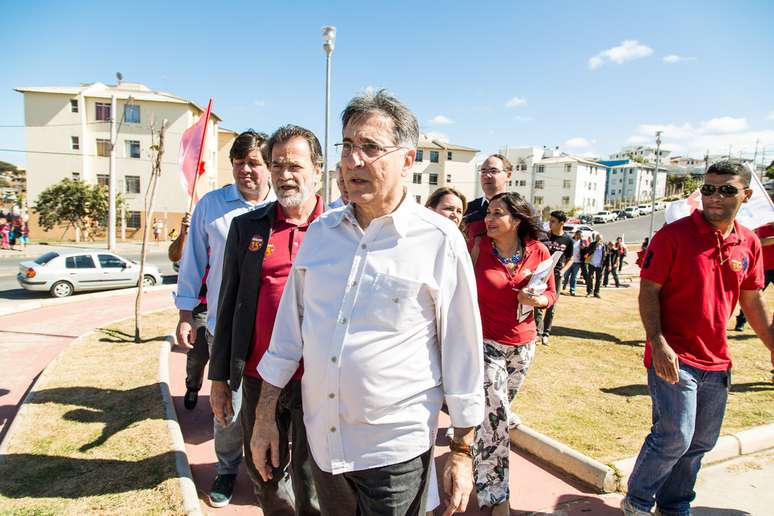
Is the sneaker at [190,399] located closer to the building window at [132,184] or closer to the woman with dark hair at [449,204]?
the woman with dark hair at [449,204]

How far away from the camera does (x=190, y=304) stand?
3.88 metres

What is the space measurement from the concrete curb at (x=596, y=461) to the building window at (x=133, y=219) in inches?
1728

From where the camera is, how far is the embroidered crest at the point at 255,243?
8.94 ft

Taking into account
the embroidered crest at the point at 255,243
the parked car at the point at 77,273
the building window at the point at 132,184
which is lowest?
the parked car at the point at 77,273

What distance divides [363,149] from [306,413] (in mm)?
1131

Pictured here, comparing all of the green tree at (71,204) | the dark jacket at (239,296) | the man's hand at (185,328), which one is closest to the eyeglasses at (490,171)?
the dark jacket at (239,296)

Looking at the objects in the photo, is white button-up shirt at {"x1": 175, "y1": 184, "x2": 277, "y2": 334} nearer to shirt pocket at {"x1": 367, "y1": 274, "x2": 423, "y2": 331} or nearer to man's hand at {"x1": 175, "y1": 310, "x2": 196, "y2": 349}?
man's hand at {"x1": 175, "y1": 310, "x2": 196, "y2": 349}

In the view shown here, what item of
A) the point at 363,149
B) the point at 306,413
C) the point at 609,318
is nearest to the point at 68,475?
the point at 306,413

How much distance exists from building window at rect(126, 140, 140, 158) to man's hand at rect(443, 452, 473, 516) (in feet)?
155

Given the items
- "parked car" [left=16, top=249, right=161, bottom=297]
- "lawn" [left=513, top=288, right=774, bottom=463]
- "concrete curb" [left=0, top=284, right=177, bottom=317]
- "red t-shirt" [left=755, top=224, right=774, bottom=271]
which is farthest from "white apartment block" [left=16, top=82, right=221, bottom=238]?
"red t-shirt" [left=755, top=224, right=774, bottom=271]

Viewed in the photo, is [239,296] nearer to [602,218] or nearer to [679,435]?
[679,435]

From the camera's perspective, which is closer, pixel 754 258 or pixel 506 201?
pixel 754 258

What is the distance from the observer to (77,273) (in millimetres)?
15375

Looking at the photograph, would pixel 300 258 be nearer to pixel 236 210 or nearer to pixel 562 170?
pixel 236 210
